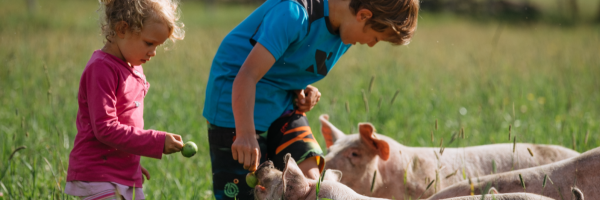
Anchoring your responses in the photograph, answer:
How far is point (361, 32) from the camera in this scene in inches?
107

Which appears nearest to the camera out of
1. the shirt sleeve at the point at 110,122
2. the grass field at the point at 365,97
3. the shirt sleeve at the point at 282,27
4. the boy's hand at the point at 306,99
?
the shirt sleeve at the point at 110,122

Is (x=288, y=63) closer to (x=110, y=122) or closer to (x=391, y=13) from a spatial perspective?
(x=391, y=13)

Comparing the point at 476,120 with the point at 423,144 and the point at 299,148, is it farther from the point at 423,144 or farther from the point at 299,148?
the point at 299,148

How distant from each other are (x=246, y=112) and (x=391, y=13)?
888 millimetres

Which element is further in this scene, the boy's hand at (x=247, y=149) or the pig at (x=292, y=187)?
the boy's hand at (x=247, y=149)

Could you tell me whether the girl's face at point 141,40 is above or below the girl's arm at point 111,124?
above

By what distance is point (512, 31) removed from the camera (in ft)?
53.6

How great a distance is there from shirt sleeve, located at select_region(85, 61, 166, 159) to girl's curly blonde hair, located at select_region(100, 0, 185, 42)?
20cm

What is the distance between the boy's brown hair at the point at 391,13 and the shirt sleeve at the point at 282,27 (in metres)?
0.29

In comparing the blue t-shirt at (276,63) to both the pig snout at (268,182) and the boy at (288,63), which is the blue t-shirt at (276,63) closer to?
the boy at (288,63)

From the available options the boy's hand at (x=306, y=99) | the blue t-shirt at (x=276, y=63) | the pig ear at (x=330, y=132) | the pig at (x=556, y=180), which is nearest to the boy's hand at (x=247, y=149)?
the blue t-shirt at (x=276, y=63)

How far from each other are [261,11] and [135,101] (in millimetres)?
819

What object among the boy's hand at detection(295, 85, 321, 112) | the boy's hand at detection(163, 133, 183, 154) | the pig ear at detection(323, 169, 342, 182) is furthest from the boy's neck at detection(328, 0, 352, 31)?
the boy's hand at detection(163, 133, 183, 154)

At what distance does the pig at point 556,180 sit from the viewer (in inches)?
105
